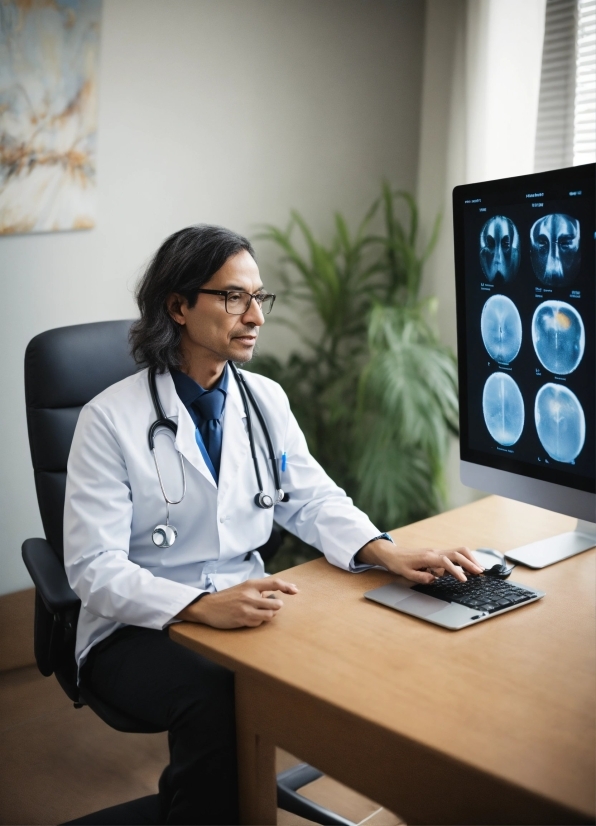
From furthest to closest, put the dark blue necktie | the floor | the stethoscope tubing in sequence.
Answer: the floor, the dark blue necktie, the stethoscope tubing

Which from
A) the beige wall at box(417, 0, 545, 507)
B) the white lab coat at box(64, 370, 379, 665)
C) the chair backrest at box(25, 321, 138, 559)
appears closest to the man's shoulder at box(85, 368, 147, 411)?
the white lab coat at box(64, 370, 379, 665)

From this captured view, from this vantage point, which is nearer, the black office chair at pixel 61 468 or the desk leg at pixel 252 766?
the desk leg at pixel 252 766

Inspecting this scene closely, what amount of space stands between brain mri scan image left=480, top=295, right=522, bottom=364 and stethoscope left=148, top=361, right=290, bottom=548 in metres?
0.49

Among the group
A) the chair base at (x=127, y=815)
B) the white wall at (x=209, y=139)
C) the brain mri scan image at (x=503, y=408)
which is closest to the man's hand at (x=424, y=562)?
the brain mri scan image at (x=503, y=408)

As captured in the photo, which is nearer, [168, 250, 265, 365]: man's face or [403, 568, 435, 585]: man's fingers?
[403, 568, 435, 585]: man's fingers

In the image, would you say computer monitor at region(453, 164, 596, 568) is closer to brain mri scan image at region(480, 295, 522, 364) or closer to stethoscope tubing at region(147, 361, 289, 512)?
brain mri scan image at region(480, 295, 522, 364)

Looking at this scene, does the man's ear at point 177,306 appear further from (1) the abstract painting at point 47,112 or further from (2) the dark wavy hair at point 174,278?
(1) the abstract painting at point 47,112

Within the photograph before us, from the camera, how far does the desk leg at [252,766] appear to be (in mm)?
1251

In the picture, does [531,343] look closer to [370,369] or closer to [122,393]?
[122,393]

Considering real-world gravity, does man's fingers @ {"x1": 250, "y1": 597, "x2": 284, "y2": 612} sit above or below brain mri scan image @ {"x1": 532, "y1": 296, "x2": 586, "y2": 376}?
below

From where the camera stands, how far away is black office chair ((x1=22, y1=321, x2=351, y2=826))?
63.3 inches

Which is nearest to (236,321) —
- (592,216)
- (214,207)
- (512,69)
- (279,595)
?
(279,595)

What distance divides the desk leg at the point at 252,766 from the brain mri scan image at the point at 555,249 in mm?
797

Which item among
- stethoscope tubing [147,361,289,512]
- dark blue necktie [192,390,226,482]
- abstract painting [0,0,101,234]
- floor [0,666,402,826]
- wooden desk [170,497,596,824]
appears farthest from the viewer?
abstract painting [0,0,101,234]
